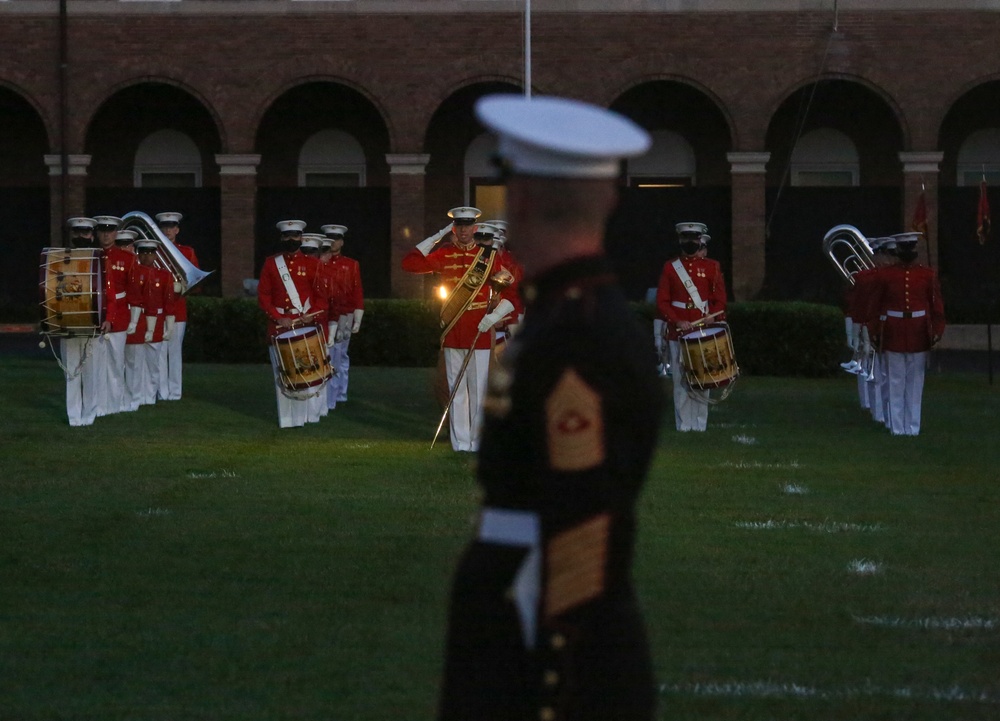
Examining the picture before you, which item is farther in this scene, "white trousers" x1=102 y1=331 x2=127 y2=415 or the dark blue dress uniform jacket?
"white trousers" x1=102 y1=331 x2=127 y2=415

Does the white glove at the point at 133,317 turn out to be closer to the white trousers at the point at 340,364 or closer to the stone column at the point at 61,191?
the white trousers at the point at 340,364

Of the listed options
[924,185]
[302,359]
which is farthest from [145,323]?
[924,185]

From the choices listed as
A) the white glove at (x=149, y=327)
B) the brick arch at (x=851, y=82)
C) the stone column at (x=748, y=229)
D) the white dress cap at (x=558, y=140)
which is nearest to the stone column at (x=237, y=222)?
the stone column at (x=748, y=229)

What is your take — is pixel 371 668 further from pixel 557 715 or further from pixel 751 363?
pixel 751 363

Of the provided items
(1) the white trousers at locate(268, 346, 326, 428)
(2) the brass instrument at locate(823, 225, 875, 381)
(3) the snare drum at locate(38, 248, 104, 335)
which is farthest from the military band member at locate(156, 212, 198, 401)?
(2) the brass instrument at locate(823, 225, 875, 381)

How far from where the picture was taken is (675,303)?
1672cm

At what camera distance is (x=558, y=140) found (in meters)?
2.99

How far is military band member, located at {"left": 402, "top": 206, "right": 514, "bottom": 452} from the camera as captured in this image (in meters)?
14.4

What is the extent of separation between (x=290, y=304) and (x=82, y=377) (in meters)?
2.14

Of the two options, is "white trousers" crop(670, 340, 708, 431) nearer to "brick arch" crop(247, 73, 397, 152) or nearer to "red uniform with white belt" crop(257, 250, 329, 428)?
"red uniform with white belt" crop(257, 250, 329, 428)

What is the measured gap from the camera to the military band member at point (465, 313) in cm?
1441

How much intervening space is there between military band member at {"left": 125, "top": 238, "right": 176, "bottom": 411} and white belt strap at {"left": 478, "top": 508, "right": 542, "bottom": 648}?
15170mm

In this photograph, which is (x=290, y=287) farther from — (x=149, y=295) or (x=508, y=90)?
(x=508, y=90)

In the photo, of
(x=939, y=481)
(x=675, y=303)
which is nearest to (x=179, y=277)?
(x=675, y=303)
